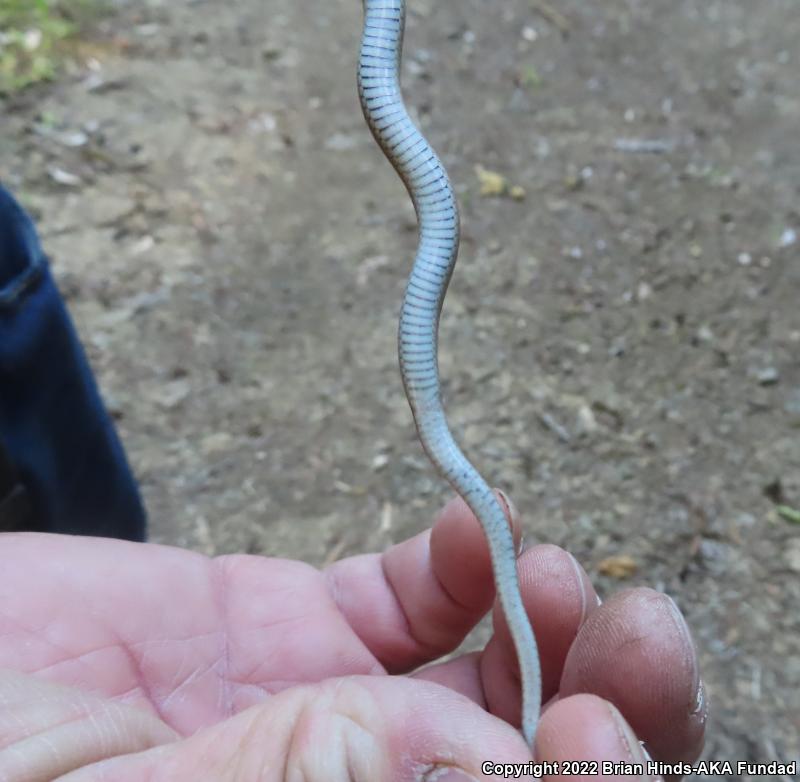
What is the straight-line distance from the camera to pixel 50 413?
1.87m

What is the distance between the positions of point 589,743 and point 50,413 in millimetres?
1405

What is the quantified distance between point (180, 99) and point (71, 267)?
1012 millimetres

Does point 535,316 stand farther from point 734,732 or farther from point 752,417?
point 734,732

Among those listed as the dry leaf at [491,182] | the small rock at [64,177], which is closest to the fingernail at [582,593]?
the dry leaf at [491,182]

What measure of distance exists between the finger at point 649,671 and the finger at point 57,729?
22.9 inches

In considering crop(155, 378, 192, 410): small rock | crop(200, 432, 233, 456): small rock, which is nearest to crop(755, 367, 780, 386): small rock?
crop(200, 432, 233, 456): small rock

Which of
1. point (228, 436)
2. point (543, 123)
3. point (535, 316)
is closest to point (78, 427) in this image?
point (228, 436)

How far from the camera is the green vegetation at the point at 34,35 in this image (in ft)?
11.1

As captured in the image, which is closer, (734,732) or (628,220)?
(734,732)

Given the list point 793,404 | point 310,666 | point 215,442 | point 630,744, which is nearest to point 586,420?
point 793,404

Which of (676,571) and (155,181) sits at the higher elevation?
(155,181)

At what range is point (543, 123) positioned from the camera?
346cm

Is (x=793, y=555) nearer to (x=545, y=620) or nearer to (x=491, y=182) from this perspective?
(x=545, y=620)

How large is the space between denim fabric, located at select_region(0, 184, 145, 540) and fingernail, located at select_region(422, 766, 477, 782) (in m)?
1.21
